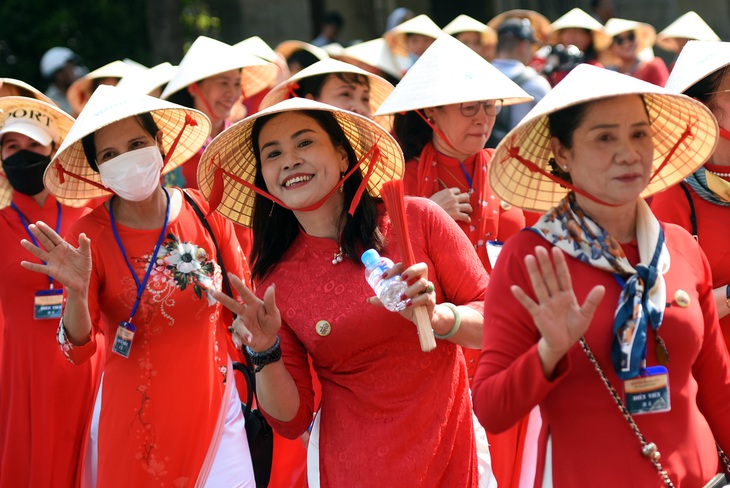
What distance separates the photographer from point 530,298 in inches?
107

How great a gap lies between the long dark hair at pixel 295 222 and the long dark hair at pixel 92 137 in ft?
2.83

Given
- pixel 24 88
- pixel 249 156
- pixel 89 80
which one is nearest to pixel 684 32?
pixel 89 80

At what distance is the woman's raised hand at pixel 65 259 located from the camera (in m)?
4.06

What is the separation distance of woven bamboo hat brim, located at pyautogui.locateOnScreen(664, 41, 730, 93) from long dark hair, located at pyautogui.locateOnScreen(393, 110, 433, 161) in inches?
54.9

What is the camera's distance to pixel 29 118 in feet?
18.1

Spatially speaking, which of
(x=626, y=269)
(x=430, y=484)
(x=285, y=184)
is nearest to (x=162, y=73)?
(x=285, y=184)

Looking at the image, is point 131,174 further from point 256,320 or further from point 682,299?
point 682,299

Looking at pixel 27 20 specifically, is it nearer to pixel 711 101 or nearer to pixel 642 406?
pixel 711 101

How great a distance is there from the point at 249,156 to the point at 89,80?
524cm

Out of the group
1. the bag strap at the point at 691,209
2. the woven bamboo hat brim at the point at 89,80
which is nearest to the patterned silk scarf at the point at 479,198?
the bag strap at the point at 691,209

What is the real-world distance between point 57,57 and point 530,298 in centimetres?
880

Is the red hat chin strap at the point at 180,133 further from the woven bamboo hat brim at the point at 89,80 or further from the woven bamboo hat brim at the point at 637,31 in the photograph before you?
the woven bamboo hat brim at the point at 637,31

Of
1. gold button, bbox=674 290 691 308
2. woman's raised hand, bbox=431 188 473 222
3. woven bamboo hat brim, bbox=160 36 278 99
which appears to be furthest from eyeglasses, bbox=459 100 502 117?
gold button, bbox=674 290 691 308

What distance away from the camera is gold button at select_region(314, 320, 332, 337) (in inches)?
139
